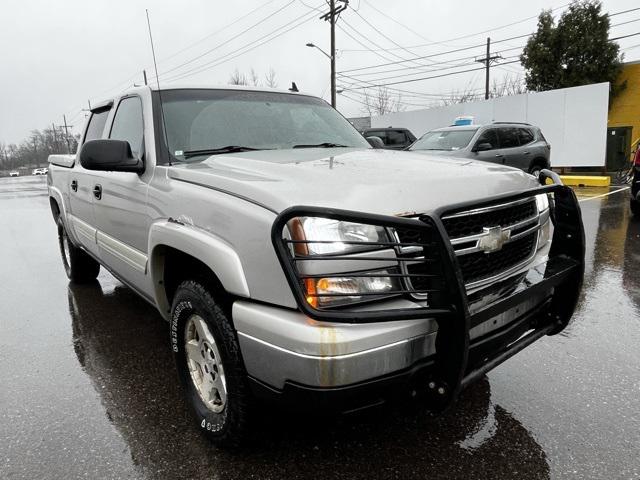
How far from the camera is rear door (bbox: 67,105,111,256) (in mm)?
4070

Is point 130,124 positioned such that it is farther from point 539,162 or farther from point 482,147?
point 539,162

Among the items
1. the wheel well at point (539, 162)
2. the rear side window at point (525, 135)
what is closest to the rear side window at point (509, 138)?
the rear side window at point (525, 135)

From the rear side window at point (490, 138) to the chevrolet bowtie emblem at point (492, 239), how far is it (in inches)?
364

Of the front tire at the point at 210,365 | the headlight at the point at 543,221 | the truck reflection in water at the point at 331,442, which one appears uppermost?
the headlight at the point at 543,221

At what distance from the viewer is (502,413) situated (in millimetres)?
2740

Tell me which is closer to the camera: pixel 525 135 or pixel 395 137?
pixel 525 135

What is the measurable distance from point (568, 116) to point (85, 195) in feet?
63.3

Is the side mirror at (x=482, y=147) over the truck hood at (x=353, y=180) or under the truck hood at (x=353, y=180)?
under

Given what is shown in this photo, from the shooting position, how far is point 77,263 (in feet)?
17.8

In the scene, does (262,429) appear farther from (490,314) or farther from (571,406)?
(571,406)

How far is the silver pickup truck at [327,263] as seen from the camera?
70.2 inches

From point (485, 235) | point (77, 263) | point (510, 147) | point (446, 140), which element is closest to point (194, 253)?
point (485, 235)

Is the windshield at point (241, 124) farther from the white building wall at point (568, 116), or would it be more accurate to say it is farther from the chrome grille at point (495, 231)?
the white building wall at point (568, 116)

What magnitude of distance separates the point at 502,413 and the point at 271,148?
2098 millimetres
